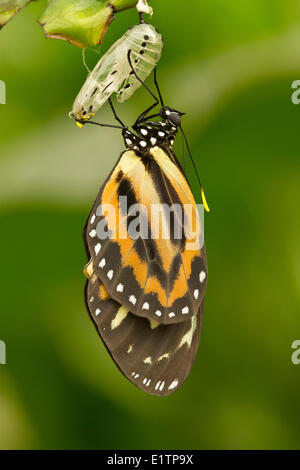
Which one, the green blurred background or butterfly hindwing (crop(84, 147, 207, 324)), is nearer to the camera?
butterfly hindwing (crop(84, 147, 207, 324))

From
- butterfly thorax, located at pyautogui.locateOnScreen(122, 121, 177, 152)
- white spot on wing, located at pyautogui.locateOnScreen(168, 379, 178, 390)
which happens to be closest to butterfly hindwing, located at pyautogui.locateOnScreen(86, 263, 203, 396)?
white spot on wing, located at pyautogui.locateOnScreen(168, 379, 178, 390)

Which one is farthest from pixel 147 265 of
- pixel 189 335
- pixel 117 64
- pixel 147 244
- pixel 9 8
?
pixel 9 8

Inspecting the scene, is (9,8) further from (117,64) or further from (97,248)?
(97,248)

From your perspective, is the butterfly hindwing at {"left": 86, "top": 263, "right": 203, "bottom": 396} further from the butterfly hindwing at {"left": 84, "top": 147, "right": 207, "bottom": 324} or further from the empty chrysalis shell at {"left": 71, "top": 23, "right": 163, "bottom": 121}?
the empty chrysalis shell at {"left": 71, "top": 23, "right": 163, "bottom": 121}

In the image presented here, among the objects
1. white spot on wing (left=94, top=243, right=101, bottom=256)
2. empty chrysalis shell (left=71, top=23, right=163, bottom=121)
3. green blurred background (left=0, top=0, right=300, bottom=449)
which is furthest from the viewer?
green blurred background (left=0, top=0, right=300, bottom=449)

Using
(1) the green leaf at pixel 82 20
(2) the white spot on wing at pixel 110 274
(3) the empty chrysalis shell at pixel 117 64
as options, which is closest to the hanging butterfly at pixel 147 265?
(2) the white spot on wing at pixel 110 274

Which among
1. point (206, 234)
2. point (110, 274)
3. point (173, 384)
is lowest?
point (173, 384)
